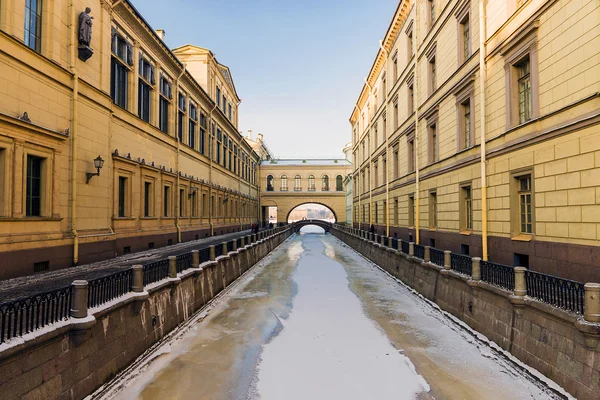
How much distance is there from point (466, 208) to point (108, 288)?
1293 centimetres

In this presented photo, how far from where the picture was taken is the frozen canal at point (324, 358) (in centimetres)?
638

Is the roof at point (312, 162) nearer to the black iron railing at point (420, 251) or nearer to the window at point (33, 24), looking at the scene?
the black iron railing at point (420, 251)

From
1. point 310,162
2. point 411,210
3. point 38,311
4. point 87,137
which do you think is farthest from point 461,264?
point 310,162

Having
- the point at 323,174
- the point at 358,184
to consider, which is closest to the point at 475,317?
the point at 358,184

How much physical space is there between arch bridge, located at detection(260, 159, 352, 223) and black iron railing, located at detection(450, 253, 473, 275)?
49.6m

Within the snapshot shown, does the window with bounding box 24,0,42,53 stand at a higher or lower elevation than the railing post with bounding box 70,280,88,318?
higher

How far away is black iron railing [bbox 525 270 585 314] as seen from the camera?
6.06 meters

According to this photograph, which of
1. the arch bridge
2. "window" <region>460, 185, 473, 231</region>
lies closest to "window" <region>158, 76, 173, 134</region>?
"window" <region>460, 185, 473, 231</region>

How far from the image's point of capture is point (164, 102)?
21.7m

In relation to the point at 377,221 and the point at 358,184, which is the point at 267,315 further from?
Result: the point at 358,184

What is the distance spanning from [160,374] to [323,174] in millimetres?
55716

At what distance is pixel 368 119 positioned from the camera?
3691 cm

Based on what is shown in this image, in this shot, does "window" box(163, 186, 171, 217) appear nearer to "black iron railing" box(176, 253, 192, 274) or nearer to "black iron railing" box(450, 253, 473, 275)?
"black iron railing" box(176, 253, 192, 274)

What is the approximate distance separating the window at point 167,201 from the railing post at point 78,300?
51.6 feet
